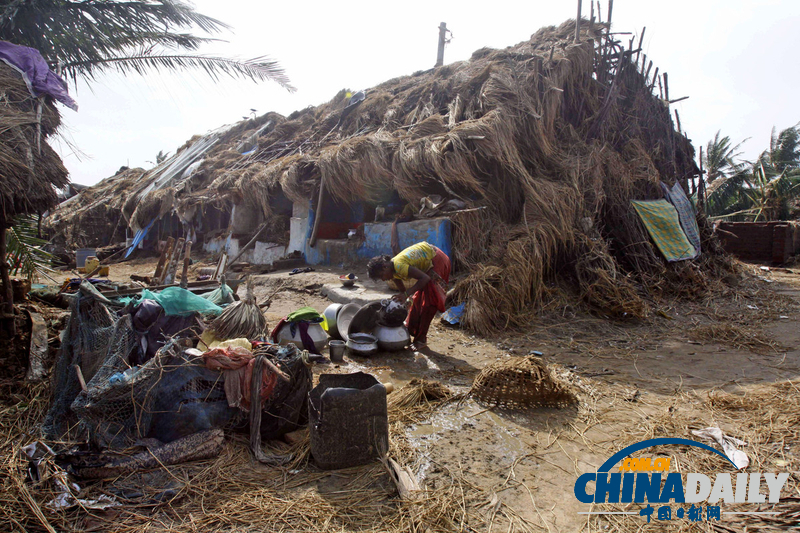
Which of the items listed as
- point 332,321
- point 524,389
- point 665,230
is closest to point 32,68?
point 332,321

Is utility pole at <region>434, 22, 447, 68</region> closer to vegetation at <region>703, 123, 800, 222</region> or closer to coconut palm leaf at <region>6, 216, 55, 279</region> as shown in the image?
vegetation at <region>703, 123, 800, 222</region>

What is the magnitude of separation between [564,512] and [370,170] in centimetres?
781

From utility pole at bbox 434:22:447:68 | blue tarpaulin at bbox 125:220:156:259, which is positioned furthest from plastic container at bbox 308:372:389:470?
utility pole at bbox 434:22:447:68

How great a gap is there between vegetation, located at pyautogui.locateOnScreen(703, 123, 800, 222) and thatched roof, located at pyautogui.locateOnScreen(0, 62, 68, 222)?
22.5 metres

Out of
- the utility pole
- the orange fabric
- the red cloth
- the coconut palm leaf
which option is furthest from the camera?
the utility pole

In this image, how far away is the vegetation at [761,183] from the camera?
17844mm

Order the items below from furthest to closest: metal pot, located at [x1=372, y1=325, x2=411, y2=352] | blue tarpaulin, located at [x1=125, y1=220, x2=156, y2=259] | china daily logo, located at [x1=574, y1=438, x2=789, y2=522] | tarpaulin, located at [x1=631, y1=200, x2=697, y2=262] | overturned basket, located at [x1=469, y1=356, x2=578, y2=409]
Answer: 1. blue tarpaulin, located at [x1=125, y1=220, x2=156, y2=259]
2. tarpaulin, located at [x1=631, y1=200, x2=697, y2=262]
3. metal pot, located at [x1=372, y1=325, x2=411, y2=352]
4. overturned basket, located at [x1=469, y1=356, x2=578, y2=409]
5. china daily logo, located at [x1=574, y1=438, x2=789, y2=522]

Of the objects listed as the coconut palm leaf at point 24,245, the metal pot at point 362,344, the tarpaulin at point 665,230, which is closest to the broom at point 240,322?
the metal pot at point 362,344

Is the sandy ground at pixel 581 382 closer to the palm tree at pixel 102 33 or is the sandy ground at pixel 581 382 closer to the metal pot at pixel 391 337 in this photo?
the metal pot at pixel 391 337

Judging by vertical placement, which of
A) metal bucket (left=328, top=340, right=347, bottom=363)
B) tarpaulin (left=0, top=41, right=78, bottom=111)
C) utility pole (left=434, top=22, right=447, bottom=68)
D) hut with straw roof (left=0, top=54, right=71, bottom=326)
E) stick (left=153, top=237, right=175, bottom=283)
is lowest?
metal bucket (left=328, top=340, right=347, bottom=363)

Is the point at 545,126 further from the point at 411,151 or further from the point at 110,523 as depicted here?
the point at 110,523

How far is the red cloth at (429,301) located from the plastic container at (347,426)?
244cm

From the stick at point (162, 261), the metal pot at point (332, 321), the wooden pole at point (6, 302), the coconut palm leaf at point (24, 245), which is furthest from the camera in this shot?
the stick at point (162, 261)

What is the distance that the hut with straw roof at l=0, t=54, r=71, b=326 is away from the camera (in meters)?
3.40
